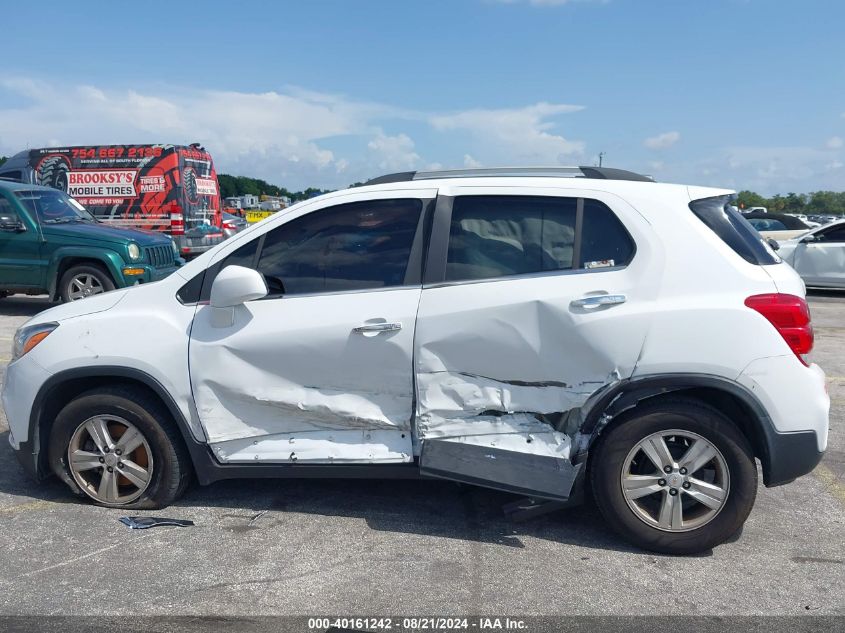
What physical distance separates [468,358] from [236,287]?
1.25 metres

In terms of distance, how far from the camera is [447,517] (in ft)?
14.5

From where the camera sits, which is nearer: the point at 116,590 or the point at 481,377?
the point at 116,590

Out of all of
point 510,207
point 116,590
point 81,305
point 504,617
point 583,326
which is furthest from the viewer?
point 81,305

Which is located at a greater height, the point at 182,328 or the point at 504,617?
the point at 182,328

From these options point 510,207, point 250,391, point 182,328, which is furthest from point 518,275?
point 182,328

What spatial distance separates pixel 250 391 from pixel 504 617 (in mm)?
1767

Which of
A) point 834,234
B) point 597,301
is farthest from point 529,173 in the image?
point 834,234

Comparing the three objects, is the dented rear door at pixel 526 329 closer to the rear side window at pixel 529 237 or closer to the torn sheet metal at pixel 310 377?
the rear side window at pixel 529 237

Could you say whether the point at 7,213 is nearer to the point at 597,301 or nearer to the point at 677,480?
the point at 597,301

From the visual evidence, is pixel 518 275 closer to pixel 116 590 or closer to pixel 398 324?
pixel 398 324

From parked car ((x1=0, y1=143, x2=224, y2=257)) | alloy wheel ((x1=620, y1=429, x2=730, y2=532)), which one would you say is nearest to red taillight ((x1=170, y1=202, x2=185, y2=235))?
parked car ((x1=0, y1=143, x2=224, y2=257))

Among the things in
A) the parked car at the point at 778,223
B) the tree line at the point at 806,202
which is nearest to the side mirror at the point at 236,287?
the parked car at the point at 778,223

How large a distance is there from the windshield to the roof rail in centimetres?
842

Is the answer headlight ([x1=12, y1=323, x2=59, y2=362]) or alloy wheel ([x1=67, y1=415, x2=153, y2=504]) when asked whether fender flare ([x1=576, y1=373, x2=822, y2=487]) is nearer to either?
alloy wheel ([x1=67, y1=415, x2=153, y2=504])
